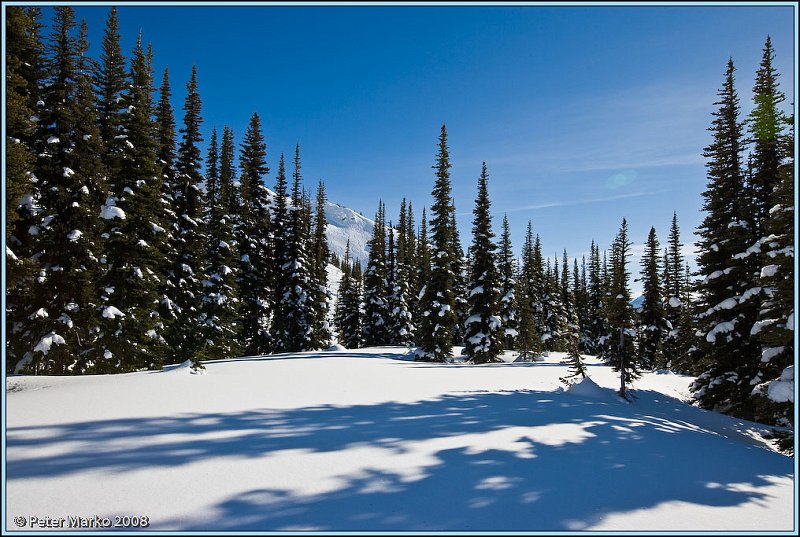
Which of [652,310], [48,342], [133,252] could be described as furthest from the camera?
[652,310]

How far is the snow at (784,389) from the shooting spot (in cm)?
1012

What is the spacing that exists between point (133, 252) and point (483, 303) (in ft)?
80.6

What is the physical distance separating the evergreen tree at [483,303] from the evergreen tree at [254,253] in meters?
18.6

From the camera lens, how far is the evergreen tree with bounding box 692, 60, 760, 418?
1733 cm

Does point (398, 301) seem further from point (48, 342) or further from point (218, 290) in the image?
point (48, 342)

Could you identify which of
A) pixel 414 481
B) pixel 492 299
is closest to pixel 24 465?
pixel 414 481

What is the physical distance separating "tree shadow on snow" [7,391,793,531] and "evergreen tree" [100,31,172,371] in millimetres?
13892

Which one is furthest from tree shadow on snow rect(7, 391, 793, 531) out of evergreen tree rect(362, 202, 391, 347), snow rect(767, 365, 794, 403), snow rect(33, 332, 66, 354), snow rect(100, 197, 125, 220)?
evergreen tree rect(362, 202, 391, 347)

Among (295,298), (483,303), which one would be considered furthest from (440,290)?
(295,298)

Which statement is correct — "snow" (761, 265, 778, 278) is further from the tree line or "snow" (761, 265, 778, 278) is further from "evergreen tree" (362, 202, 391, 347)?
"evergreen tree" (362, 202, 391, 347)

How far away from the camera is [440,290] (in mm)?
31297

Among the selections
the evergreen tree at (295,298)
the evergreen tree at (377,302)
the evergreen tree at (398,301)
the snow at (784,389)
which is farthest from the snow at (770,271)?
the evergreen tree at (377,302)

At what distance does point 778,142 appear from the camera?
1761 cm

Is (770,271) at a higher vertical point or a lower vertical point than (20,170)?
lower
